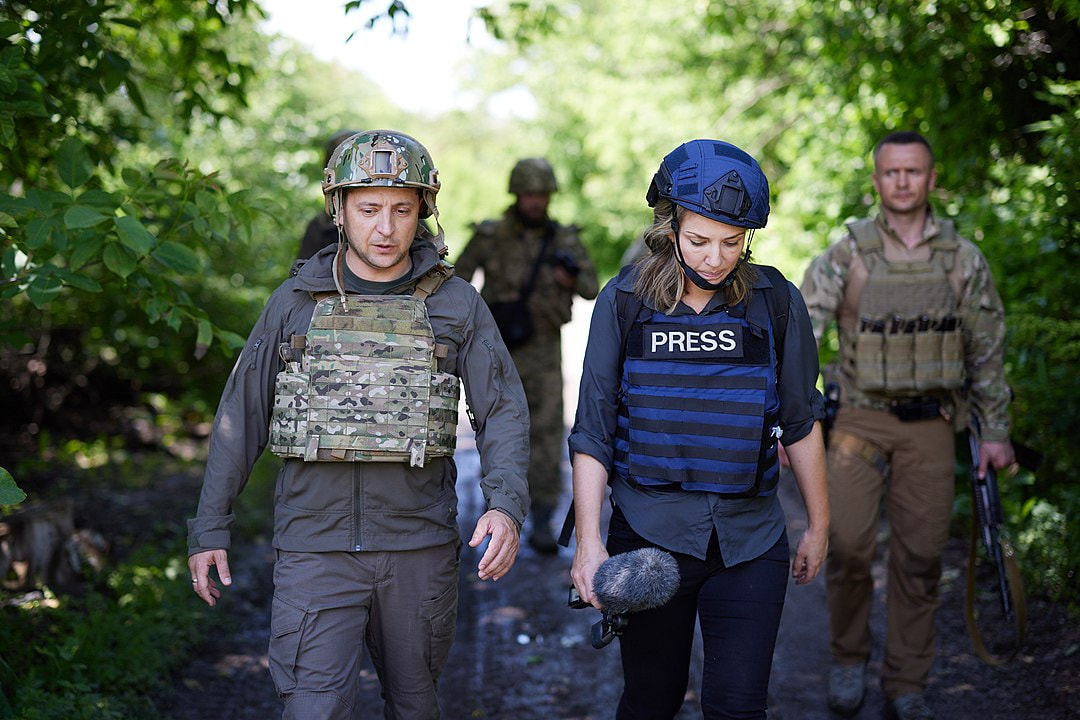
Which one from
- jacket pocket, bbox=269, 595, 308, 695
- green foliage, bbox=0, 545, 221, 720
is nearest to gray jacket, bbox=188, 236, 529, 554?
jacket pocket, bbox=269, 595, 308, 695

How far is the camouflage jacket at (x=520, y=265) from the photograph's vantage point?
734 cm

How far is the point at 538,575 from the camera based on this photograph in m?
6.91

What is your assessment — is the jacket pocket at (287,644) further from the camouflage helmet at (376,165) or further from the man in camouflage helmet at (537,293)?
the man in camouflage helmet at (537,293)

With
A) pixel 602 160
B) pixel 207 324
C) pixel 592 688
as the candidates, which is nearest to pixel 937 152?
pixel 592 688

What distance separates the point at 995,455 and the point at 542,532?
3.28 m

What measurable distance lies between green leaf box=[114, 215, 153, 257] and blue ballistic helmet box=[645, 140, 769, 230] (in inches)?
68.5

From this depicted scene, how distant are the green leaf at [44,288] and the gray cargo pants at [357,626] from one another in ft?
4.44

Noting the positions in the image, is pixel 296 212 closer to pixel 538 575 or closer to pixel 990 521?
pixel 538 575

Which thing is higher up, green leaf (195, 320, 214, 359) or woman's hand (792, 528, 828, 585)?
green leaf (195, 320, 214, 359)

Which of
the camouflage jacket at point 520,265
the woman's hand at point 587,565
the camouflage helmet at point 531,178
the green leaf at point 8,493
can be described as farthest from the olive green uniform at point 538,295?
the green leaf at point 8,493

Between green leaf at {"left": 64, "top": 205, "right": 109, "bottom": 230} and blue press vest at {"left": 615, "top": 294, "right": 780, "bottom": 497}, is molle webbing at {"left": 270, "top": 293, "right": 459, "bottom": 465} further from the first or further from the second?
green leaf at {"left": 64, "top": 205, "right": 109, "bottom": 230}

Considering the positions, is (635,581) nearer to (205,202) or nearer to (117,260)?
(117,260)

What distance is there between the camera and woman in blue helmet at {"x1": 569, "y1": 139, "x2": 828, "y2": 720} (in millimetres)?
3268

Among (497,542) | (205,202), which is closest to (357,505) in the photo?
(497,542)
